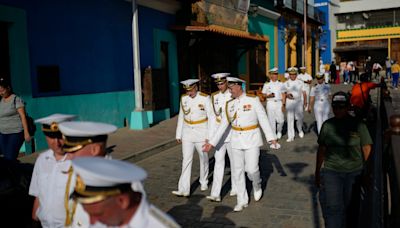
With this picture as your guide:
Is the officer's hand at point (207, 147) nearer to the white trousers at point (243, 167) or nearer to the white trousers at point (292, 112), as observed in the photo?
the white trousers at point (243, 167)

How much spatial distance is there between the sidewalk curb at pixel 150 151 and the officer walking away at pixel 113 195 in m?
6.93

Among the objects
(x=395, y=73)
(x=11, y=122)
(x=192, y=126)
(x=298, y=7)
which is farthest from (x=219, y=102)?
→ (x=298, y=7)

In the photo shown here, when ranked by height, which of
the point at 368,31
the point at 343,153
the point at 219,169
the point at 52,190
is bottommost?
the point at 219,169

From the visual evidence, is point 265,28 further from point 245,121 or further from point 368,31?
point 368,31

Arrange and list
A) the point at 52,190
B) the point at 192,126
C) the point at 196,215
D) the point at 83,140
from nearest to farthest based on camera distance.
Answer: the point at 83,140 < the point at 52,190 < the point at 196,215 < the point at 192,126

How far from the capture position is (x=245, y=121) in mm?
6352

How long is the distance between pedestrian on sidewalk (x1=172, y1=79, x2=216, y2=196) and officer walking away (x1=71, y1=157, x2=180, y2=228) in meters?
4.66

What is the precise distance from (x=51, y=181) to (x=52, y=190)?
0.22ft

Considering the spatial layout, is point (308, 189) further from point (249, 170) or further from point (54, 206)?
point (54, 206)

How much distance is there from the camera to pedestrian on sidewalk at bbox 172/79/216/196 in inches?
269

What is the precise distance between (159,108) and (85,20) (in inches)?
158

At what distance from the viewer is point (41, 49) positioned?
10.3 meters

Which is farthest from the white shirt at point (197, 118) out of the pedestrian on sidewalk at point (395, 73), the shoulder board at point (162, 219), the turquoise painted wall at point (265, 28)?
the pedestrian on sidewalk at point (395, 73)

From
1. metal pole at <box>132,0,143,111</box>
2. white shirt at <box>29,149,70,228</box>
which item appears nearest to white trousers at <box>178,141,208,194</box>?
white shirt at <box>29,149,70,228</box>
